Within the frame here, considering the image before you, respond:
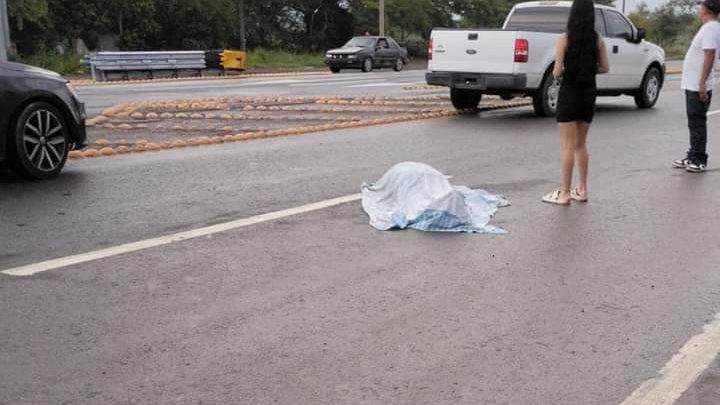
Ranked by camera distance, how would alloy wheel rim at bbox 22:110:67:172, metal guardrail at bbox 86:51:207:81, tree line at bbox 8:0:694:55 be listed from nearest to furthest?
alloy wheel rim at bbox 22:110:67:172 < metal guardrail at bbox 86:51:207:81 < tree line at bbox 8:0:694:55

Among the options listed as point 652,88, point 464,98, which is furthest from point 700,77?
point 652,88

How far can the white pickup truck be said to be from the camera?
572 inches

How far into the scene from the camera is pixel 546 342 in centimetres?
423

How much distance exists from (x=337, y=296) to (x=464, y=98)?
11669mm

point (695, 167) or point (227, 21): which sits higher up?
point (227, 21)

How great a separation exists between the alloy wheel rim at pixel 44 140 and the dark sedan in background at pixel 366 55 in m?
28.4

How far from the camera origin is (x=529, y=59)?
1447cm

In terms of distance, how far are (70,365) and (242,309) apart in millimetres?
1029

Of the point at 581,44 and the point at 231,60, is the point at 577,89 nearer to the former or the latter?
the point at 581,44

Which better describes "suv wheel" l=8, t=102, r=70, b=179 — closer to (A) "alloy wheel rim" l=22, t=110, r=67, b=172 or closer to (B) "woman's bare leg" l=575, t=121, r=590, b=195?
(A) "alloy wheel rim" l=22, t=110, r=67, b=172

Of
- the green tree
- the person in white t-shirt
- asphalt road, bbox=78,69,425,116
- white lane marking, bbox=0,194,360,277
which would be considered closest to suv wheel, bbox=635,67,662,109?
asphalt road, bbox=78,69,425,116

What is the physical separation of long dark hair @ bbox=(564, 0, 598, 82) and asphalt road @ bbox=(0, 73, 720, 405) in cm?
115

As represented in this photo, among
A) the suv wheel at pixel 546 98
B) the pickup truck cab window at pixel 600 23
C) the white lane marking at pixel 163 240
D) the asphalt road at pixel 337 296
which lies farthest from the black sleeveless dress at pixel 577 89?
the pickup truck cab window at pixel 600 23

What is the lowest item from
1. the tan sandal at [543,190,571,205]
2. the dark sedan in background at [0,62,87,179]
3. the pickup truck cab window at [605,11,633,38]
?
the tan sandal at [543,190,571,205]
